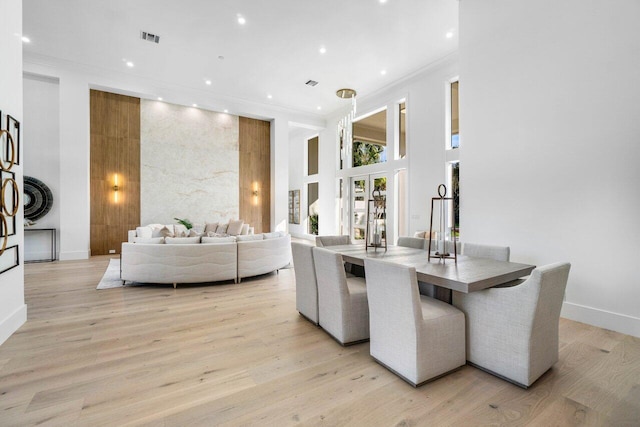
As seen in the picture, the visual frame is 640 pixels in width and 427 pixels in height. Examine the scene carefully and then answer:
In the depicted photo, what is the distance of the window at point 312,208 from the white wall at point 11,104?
8.49 m

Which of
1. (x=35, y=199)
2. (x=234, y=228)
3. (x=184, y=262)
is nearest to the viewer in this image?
(x=184, y=262)

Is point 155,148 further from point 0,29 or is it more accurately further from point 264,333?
point 264,333

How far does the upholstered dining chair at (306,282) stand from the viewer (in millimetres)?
2955

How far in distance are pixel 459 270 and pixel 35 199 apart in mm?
8234

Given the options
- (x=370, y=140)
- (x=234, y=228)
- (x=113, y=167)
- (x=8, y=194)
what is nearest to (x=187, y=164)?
(x=113, y=167)

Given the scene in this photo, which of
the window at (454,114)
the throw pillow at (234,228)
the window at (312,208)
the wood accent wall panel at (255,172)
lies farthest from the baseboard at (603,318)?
the window at (312,208)

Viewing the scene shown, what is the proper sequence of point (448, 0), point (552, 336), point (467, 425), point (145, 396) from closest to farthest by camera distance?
point (467, 425) < point (145, 396) < point (552, 336) < point (448, 0)

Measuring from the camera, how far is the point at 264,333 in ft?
9.36

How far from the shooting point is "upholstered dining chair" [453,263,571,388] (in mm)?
1887

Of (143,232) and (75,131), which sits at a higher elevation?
(75,131)

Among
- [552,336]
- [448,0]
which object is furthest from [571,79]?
[552,336]

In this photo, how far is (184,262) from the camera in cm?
442

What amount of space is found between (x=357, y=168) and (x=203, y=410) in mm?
7539

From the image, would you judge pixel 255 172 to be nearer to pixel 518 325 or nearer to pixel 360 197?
pixel 360 197
